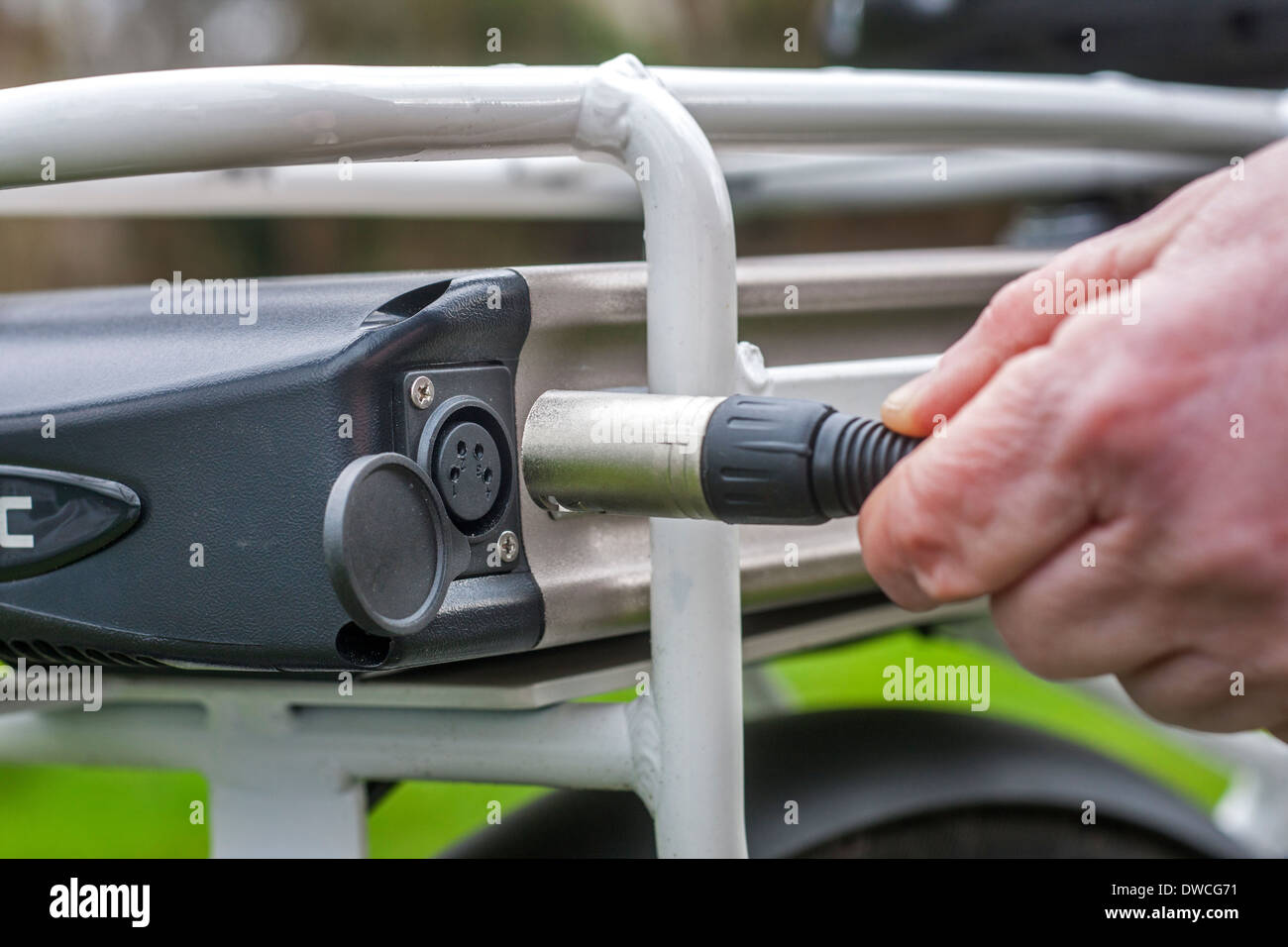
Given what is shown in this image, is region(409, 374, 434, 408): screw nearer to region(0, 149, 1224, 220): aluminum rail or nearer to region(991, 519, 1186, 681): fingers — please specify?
region(991, 519, 1186, 681): fingers

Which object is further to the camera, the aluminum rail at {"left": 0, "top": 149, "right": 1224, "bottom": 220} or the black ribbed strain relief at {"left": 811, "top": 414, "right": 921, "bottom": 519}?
the aluminum rail at {"left": 0, "top": 149, "right": 1224, "bottom": 220}

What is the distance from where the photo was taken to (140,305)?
757 mm

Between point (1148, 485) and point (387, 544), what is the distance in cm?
33

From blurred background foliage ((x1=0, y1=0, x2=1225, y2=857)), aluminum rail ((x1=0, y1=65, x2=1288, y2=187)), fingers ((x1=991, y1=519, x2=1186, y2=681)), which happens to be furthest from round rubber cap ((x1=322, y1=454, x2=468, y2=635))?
blurred background foliage ((x1=0, y1=0, x2=1225, y2=857))

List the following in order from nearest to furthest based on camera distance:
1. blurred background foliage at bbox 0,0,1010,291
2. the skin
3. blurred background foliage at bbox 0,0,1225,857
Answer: the skin, blurred background foliage at bbox 0,0,1225,857, blurred background foliage at bbox 0,0,1010,291

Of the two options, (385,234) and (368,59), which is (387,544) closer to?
(385,234)

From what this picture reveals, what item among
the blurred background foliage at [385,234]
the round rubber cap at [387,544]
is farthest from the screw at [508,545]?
the blurred background foliage at [385,234]

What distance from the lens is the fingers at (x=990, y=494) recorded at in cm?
54

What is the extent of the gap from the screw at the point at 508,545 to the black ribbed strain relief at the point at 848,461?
17 cm

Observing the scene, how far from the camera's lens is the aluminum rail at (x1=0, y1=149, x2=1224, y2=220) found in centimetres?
127

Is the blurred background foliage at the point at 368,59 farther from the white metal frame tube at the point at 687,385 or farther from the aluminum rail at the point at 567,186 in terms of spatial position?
the white metal frame tube at the point at 687,385

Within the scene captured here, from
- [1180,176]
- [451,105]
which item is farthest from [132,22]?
[451,105]

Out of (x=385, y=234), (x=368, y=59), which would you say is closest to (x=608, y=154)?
(x=385, y=234)
